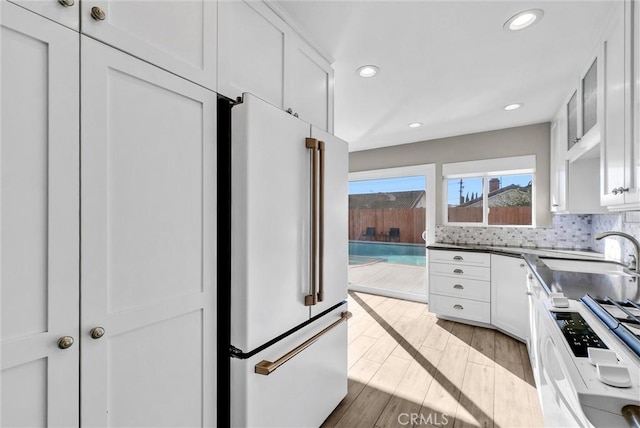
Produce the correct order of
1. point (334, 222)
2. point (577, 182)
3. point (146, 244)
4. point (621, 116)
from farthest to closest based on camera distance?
1. point (577, 182)
2. point (334, 222)
3. point (621, 116)
4. point (146, 244)

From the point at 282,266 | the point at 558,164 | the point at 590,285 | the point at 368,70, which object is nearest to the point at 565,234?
the point at 558,164

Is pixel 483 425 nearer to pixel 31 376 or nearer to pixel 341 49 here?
pixel 31 376

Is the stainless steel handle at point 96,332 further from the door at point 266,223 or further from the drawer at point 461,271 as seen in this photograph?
the drawer at point 461,271

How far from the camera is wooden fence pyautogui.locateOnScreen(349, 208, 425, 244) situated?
4.35 meters

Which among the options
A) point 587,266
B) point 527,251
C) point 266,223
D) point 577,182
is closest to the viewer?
point 266,223

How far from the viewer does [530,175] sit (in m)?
3.54

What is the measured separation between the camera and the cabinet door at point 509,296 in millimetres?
2797

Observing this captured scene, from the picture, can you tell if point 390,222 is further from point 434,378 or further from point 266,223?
point 266,223

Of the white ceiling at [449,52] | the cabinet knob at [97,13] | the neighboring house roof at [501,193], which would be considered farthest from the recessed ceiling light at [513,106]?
the cabinet knob at [97,13]

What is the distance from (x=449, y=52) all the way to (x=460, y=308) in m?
2.68

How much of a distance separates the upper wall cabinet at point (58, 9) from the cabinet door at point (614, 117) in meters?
2.16

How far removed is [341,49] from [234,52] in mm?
873

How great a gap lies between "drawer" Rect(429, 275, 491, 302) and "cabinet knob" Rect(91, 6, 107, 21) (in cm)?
361

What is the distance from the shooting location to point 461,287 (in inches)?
131
